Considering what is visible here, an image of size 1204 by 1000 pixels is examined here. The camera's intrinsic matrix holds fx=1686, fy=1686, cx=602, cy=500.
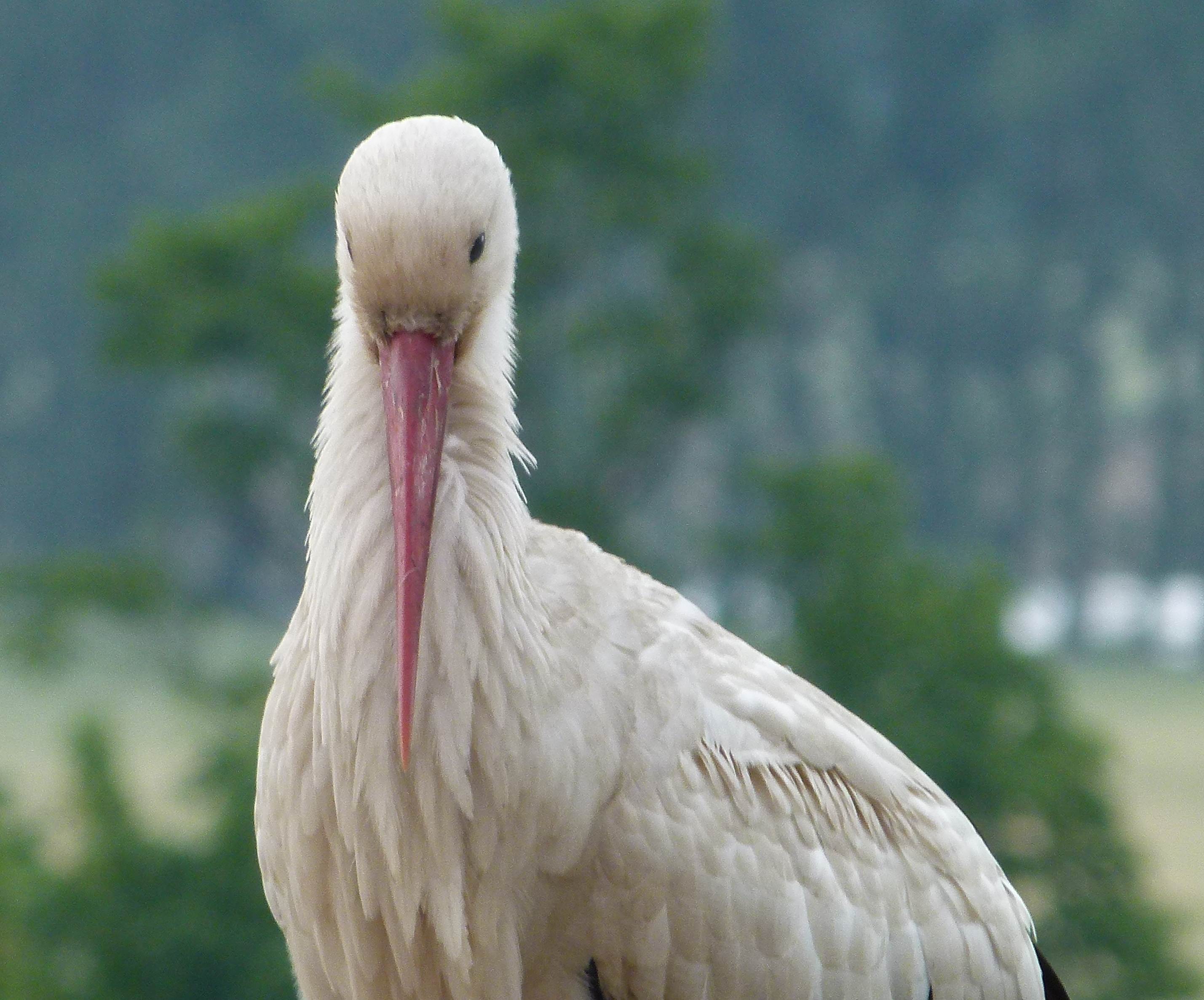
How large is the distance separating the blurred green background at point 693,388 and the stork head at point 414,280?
7.85m

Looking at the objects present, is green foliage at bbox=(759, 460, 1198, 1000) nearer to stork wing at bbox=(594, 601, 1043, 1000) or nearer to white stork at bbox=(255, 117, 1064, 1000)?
stork wing at bbox=(594, 601, 1043, 1000)

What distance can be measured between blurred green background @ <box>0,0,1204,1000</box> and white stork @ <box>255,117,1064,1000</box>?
7617mm

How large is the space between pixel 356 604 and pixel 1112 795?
879 centimetres

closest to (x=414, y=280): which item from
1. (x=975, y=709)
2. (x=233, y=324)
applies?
(x=975, y=709)

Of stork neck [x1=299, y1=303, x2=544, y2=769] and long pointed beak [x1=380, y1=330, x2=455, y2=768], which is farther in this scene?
stork neck [x1=299, y1=303, x2=544, y2=769]

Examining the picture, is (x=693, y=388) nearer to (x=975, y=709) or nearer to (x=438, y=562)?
(x=975, y=709)

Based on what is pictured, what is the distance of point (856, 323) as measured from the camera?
13.8 m

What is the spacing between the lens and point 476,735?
5.55 feet

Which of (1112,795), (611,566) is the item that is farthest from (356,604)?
(1112,795)

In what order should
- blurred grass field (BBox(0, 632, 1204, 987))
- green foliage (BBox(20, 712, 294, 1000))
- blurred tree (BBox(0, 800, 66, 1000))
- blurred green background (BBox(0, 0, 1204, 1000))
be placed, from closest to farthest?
blurred tree (BBox(0, 800, 66, 1000))
green foliage (BBox(20, 712, 294, 1000))
blurred green background (BBox(0, 0, 1204, 1000))
blurred grass field (BBox(0, 632, 1204, 987))

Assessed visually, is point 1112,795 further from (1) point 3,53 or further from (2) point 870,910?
(1) point 3,53

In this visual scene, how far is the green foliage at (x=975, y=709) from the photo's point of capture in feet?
30.8

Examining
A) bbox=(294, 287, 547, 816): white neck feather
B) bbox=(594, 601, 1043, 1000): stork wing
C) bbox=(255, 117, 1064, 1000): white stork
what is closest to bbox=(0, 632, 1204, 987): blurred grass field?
bbox=(594, 601, 1043, 1000): stork wing

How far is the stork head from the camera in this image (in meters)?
1.57
